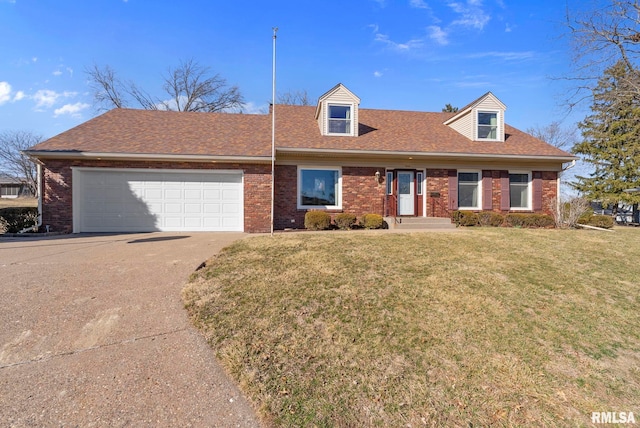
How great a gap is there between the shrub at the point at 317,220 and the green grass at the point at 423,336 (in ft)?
15.9

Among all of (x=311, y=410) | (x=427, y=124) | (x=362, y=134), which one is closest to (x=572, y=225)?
(x=427, y=124)

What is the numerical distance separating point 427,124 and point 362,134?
162 inches

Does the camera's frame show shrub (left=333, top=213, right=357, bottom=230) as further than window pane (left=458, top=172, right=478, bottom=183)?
No

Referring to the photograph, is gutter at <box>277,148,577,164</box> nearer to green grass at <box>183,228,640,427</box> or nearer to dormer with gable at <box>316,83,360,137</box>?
dormer with gable at <box>316,83,360,137</box>

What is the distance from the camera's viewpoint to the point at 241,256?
626cm

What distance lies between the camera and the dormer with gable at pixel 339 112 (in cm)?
1266

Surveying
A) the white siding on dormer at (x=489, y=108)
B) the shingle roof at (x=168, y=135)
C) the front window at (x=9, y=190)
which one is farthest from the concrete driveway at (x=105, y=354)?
the front window at (x=9, y=190)

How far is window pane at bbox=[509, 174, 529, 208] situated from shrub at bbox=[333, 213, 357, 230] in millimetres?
7498

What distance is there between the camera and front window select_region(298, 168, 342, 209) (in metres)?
12.1

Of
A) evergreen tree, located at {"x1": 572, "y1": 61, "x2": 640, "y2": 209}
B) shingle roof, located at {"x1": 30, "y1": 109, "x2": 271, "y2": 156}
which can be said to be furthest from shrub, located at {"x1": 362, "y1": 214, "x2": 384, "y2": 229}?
evergreen tree, located at {"x1": 572, "y1": 61, "x2": 640, "y2": 209}

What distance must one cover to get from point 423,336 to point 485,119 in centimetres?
1338

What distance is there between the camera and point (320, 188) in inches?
480

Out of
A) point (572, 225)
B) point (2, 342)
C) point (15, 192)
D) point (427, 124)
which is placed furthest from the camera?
point (15, 192)

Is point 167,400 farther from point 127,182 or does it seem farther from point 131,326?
point 127,182
